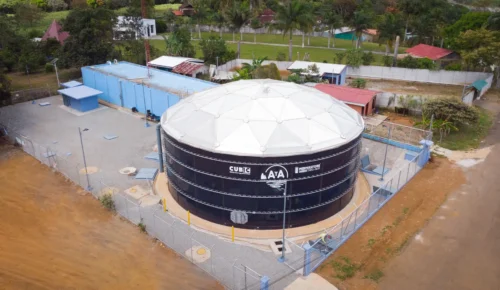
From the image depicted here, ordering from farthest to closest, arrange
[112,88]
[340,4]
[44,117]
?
[340,4]
[112,88]
[44,117]

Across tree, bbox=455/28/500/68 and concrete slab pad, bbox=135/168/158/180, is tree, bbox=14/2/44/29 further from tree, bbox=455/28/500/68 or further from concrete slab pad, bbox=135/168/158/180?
tree, bbox=455/28/500/68

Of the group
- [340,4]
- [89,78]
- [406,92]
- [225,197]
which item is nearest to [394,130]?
[406,92]

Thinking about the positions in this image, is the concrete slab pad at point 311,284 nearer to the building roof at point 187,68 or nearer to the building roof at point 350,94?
the building roof at point 350,94

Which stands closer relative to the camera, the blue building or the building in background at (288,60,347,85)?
the blue building

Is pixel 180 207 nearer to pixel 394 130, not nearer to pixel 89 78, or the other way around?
pixel 394 130

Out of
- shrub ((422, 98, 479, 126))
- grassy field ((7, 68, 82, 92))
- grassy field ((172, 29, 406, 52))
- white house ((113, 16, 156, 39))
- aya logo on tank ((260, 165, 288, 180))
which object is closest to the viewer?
aya logo on tank ((260, 165, 288, 180))

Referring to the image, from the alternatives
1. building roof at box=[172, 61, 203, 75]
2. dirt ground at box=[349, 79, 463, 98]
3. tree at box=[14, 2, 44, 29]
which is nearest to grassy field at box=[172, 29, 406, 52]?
dirt ground at box=[349, 79, 463, 98]
